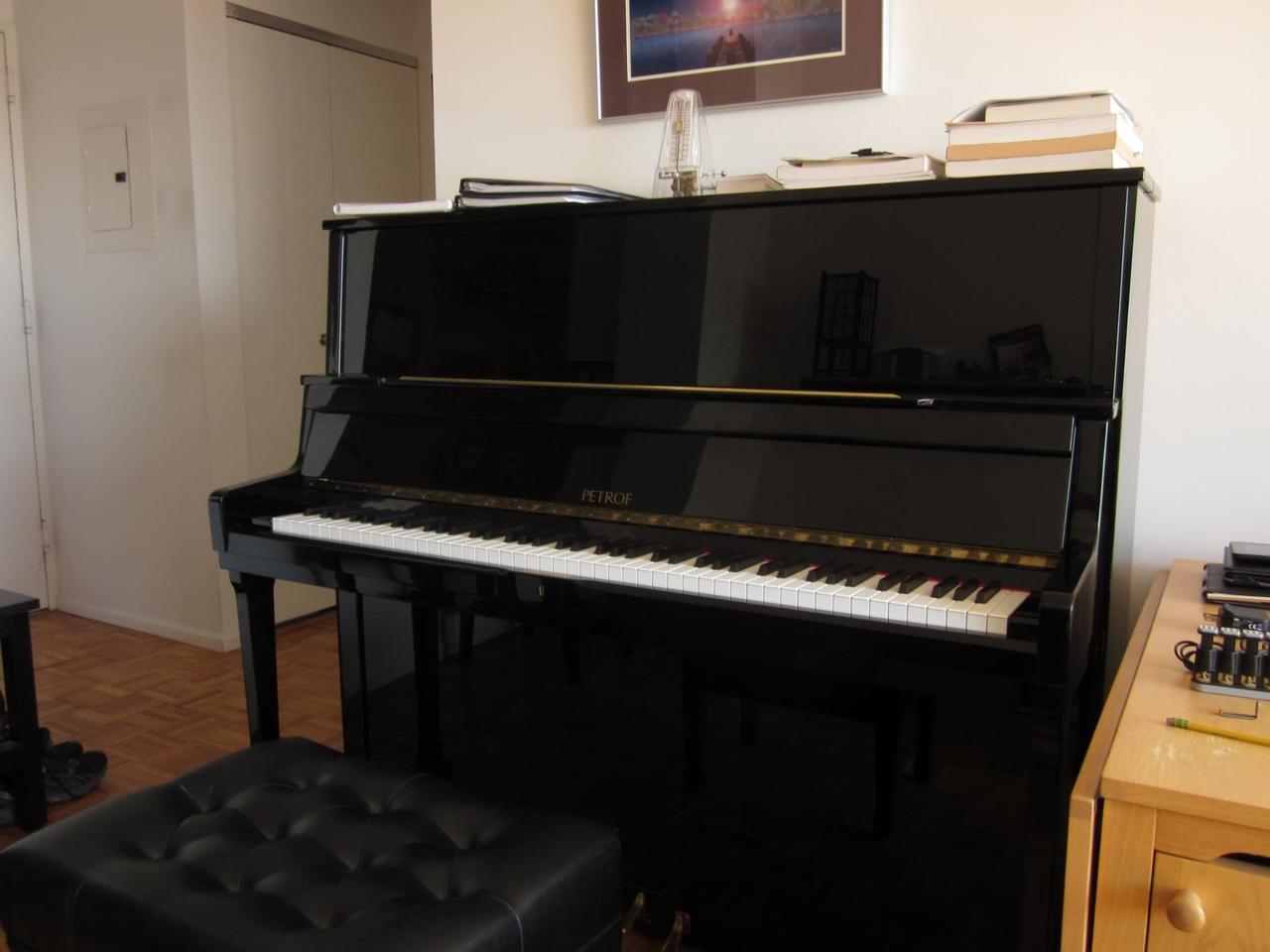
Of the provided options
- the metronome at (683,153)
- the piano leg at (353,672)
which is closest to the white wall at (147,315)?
the piano leg at (353,672)

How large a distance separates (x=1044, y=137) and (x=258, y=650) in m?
1.58

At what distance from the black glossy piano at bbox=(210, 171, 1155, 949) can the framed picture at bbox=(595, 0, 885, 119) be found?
46cm

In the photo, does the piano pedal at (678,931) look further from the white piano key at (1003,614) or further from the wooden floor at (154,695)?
the wooden floor at (154,695)

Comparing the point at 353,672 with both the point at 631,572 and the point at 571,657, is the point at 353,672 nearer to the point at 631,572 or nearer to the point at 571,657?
the point at 571,657

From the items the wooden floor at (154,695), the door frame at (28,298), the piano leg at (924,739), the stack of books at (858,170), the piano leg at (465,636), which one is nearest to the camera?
the piano leg at (924,739)

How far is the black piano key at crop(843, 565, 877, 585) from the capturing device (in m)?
1.37

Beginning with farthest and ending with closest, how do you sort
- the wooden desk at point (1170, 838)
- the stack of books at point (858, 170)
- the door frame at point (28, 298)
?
the door frame at point (28, 298), the stack of books at point (858, 170), the wooden desk at point (1170, 838)

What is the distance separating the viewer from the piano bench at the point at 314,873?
3.79ft

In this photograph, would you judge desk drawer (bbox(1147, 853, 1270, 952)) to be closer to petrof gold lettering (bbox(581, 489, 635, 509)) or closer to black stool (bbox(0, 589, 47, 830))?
petrof gold lettering (bbox(581, 489, 635, 509))

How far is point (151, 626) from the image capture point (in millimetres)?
3713

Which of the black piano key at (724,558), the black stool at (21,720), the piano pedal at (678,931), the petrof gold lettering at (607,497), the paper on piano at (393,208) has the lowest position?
the piano pedal at (678,931)

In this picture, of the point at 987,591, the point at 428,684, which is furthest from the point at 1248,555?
the point at 428,684

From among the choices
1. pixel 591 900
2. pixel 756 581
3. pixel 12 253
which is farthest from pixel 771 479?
pixel 12 253

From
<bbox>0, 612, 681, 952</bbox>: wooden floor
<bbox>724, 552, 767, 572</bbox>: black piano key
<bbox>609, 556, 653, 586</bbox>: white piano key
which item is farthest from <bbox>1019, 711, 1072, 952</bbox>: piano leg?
<bbox>0, 612, 681, 952</bbox>: wooden floor
